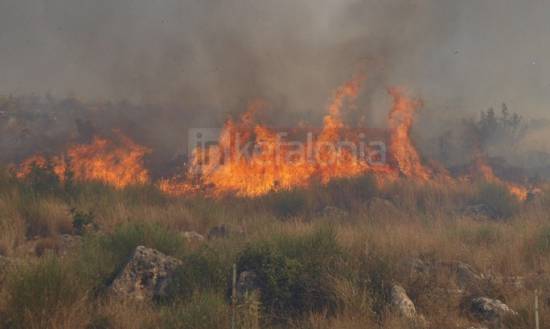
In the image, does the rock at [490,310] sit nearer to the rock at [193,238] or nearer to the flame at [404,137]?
the rock at [193,238]

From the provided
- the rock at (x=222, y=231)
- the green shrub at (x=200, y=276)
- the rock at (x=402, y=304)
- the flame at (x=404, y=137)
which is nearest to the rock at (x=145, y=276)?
the green shrub at (x=200, y=276)

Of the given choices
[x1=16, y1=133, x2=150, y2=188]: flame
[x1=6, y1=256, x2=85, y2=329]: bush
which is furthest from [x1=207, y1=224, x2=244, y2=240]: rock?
[x1=16, y1=133, x2=150, y2=188]: flame

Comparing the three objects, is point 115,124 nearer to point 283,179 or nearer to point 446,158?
point 283,179

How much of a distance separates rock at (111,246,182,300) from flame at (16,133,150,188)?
10.6m

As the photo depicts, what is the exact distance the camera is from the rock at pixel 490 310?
626cm

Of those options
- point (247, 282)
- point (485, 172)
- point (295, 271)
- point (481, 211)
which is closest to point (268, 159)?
point (481, 211)

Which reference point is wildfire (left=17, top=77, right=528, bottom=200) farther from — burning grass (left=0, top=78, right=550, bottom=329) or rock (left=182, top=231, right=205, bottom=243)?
rock (left=182, top=231, right=205, bottom=243)

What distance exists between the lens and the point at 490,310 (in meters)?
6.52

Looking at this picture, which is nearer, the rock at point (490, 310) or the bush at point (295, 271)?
the rock at point (490, 310)

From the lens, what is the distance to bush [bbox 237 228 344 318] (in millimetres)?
6738

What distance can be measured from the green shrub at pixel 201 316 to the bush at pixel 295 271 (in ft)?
3.16

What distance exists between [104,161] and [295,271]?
593 inches

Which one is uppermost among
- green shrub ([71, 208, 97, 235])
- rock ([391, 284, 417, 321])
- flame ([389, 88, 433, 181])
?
flame ([389, 88, 433, 181])

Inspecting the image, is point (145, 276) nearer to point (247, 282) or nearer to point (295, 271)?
point (247, 282)
